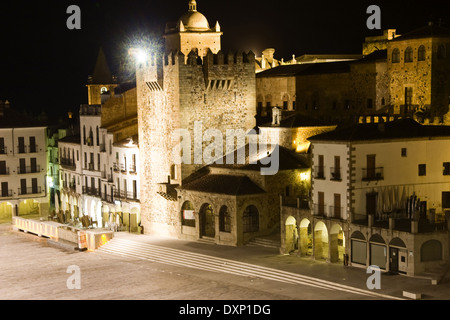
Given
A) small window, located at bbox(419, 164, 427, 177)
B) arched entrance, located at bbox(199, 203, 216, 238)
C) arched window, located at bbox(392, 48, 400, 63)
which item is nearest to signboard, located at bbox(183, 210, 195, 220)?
arched entrance, located at bbox(199, 203, 216, 238)

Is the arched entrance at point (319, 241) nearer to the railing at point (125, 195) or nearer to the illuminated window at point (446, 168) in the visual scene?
the illuminated window at point (446, 168)

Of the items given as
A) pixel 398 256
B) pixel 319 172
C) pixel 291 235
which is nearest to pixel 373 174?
pixel 319 172

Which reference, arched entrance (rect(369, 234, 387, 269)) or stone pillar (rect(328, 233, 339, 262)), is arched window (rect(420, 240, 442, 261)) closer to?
arched entrance (rect(369, 234, 387, 269))

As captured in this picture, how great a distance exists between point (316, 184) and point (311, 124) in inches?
315

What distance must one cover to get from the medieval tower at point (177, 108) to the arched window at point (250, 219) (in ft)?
19.0

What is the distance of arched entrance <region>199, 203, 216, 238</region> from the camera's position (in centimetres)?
5391

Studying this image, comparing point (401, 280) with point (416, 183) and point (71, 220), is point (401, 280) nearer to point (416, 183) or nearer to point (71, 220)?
point (416, 183)

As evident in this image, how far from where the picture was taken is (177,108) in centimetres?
5544

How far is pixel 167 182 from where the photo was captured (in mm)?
57062

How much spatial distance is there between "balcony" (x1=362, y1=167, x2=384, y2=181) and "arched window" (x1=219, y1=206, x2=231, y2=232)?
33.0ft

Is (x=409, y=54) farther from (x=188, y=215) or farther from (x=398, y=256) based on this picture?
(x=398, y=256)

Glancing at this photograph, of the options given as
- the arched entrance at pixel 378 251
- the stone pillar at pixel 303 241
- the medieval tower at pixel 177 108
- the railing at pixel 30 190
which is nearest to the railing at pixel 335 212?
the stone pillar at pixel 303 241

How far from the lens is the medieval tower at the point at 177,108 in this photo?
5566cm
